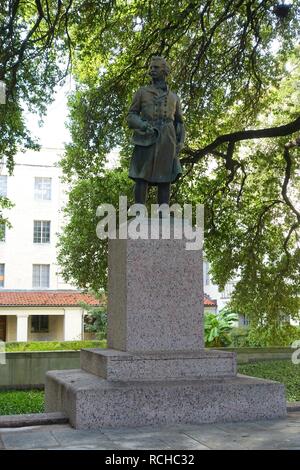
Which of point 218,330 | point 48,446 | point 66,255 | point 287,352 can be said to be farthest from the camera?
point 218,330

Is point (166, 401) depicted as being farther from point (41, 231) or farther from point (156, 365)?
point (41, 231)

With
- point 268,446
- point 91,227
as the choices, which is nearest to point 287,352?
point 91,227

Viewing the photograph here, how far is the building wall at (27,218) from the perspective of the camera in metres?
37.4

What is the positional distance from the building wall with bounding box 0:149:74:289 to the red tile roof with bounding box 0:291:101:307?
2.20 feet

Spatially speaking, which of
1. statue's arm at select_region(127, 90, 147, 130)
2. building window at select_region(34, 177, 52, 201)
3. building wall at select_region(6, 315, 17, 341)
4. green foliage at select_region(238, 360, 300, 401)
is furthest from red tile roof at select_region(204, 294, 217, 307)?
statue's arm at select_region(127, 90, 147, 130)

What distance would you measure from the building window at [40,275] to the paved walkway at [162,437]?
108ft

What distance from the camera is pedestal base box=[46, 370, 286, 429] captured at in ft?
19.0

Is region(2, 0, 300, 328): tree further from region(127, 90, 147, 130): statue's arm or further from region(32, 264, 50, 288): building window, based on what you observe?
region(32, 264, 50, 288): building window

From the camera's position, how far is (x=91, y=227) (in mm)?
17594

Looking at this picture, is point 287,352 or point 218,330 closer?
point 287,352

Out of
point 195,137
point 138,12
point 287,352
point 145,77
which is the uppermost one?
point 138,12

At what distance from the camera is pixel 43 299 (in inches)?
1435

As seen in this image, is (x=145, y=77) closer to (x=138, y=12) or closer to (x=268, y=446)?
(x=138, y=12)
